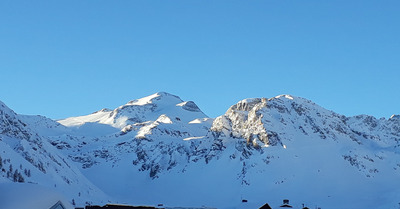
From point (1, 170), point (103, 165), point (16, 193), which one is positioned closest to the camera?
point (16, 193)

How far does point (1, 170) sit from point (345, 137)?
106 metres

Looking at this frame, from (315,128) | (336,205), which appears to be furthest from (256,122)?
(336,205)

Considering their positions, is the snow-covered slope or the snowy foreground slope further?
the snowy foreground slope

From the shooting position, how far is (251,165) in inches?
6314

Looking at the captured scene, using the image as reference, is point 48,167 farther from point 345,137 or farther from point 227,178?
point 345,137

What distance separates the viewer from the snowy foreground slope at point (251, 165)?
134 metres

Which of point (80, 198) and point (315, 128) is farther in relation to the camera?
point (315, 128)

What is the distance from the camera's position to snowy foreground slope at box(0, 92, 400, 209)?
134 metres

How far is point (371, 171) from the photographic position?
157500 mm

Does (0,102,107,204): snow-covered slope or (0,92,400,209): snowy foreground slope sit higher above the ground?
(0,92,400,209): snowy foreground slope

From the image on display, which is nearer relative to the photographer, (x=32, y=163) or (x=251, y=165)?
(x=32, y=163)

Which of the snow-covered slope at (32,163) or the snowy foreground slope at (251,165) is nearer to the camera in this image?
the snow-covered slope at (32,163)

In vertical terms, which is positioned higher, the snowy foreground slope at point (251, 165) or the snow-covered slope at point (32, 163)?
the snowy foreground slope at point (251, 165)

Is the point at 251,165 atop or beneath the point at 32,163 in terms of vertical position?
atop
